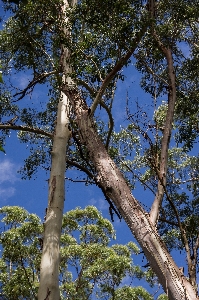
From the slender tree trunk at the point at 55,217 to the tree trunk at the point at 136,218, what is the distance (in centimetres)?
76

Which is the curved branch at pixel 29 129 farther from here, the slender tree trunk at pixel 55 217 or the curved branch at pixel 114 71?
the curved branch at pixel 114 71

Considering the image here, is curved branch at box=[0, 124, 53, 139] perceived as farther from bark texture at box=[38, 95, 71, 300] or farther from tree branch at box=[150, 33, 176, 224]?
tree branch at box=[150, 33, 176, 224]

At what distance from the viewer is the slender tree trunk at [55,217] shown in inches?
200

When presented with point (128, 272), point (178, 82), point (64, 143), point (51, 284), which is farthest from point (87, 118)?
point (128, 272)

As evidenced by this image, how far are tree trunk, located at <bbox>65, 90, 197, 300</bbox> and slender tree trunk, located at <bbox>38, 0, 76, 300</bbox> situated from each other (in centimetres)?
76

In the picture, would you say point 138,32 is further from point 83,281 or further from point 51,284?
point 83,281

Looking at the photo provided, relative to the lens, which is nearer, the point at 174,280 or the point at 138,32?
the point at 174,280

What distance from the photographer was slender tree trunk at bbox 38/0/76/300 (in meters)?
5.08

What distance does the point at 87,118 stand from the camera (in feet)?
19.5

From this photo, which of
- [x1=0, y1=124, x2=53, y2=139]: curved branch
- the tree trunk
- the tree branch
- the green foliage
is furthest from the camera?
the green foliage

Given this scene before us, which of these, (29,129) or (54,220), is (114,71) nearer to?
(54,220)

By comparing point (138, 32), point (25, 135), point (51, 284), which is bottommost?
point (51, 284)

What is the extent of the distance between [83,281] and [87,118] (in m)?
6.34

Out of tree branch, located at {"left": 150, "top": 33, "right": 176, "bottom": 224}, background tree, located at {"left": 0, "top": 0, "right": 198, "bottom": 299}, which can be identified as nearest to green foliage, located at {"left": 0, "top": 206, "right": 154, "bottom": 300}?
background tree, located at {"left": 0, "top": 0, "right": 198, "bottom": 299}
